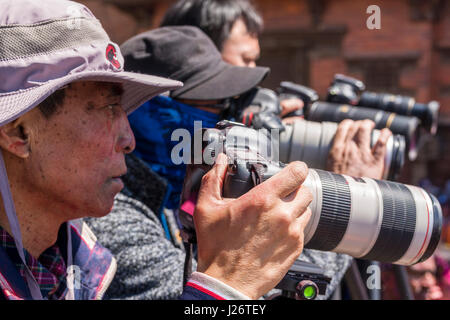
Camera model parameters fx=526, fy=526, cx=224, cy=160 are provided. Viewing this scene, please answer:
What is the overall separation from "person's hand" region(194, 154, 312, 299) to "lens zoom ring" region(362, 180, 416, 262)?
0.26m

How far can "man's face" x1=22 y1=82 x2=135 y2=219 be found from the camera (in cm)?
105

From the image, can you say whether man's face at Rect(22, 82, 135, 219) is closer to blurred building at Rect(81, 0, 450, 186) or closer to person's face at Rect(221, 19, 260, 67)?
person's face at Rect(221, 19, 260, 67)

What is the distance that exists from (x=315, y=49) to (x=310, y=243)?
6.24 metres

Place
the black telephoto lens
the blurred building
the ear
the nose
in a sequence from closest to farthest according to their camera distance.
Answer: the ear → the nose → the black telephoto lens → the blurred building

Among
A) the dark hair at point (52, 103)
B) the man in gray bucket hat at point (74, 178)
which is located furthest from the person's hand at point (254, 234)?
the dark hair at point (52, 103)

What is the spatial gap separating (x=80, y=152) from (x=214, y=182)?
30cm

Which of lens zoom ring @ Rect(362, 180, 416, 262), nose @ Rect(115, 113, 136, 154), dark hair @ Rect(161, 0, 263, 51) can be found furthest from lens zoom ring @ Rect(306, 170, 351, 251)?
dark hair @ Rect(161, 0, 263, 51)

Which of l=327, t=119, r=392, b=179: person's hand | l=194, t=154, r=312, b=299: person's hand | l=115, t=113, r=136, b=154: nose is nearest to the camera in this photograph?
l=194, t=154, r=312, b=299: person's hand

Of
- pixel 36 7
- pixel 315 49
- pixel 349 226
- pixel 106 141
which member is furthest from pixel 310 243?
pixel 315 49

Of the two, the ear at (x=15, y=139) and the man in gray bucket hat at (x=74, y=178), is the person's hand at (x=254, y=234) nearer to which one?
the man in gray bucket hat at (x=74, y=178)

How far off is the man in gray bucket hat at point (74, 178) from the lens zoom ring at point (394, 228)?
23cm

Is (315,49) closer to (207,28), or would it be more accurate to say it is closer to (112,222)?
(207,28)

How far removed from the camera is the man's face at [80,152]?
1.05 meters

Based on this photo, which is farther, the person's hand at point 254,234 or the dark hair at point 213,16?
the dark hair at point 213,16
